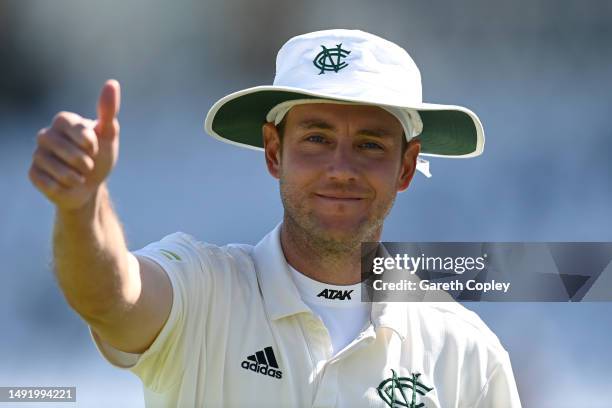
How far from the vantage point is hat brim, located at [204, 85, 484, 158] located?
2379 mm

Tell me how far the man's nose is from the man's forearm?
599mm

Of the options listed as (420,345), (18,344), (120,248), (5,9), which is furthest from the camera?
(5,9)

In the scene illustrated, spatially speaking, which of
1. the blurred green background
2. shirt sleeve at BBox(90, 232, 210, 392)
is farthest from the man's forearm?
the blurred green background

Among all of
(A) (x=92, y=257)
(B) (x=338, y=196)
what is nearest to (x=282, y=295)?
(B) (x=338, y=196)

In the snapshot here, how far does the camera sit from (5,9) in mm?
4762

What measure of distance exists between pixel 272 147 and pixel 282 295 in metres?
0.38

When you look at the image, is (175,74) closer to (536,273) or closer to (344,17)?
(344,17)

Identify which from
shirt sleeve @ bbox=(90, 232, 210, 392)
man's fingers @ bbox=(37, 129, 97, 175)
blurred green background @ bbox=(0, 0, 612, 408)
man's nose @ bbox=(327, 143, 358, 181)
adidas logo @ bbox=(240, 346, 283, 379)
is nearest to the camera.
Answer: man's fingers @ bbox=(37, 129, 97, 175)

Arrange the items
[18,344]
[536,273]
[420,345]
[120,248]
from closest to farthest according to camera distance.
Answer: [120,248] < [420,345] < [536,273] < [18,344]

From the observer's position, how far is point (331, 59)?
233cm

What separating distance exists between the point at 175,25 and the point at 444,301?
2896 mm

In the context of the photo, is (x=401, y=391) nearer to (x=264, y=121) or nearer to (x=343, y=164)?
(x=343, y=164)

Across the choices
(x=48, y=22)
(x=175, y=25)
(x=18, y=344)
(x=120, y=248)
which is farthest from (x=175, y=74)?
(x=120, y=248)

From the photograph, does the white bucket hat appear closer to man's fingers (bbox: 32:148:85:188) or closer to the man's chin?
the man's chin
